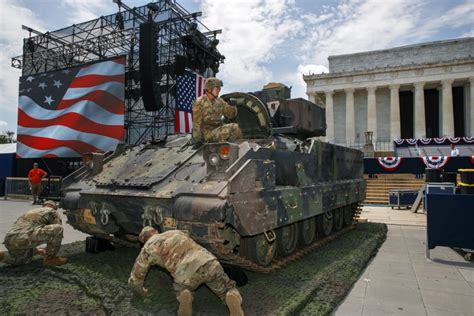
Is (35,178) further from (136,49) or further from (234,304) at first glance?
Result: (234,304)

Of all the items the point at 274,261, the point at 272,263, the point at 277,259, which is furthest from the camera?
the point at 277,259

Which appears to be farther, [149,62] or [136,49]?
[136,49]

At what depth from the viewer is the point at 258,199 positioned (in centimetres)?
482

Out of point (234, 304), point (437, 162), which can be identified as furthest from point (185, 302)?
point (437, 162)

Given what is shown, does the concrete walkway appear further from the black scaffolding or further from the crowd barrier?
the black scaffolding

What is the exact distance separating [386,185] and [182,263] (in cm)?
1779

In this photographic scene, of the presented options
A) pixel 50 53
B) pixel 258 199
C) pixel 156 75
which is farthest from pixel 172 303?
pixel 50 53

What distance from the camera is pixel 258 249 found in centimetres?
526

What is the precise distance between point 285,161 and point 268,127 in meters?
1.49

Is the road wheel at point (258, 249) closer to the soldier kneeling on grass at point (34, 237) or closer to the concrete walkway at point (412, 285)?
the concrete walkway at point (412, 285)

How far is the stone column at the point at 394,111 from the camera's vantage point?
42.7m

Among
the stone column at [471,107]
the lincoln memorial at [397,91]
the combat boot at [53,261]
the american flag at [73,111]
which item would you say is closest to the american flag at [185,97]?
the american flag at [73,111]

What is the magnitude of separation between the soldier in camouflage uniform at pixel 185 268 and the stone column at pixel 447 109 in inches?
1709

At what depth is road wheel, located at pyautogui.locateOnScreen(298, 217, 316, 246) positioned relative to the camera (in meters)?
6.92
